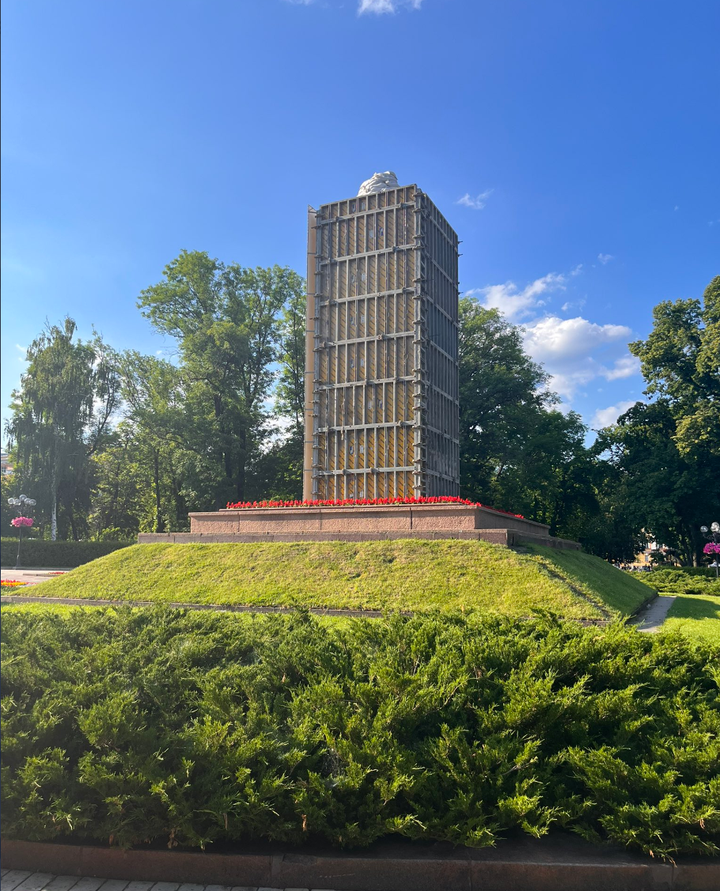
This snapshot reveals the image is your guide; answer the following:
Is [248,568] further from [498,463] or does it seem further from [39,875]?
[498,463]

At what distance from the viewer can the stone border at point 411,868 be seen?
3.38 meters

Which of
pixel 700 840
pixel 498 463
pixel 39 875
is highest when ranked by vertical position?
pixel 498 463

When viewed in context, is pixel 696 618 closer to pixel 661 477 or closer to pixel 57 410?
pixel 661 477

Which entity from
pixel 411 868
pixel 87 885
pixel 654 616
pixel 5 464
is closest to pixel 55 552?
pixel 5 464

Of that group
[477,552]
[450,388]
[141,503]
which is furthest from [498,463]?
[477,552]

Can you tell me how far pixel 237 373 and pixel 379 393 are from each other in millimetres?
16217

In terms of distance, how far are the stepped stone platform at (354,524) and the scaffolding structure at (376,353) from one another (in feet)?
15.2

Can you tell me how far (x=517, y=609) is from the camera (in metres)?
10.3

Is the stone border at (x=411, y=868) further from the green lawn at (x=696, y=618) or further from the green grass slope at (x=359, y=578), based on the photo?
the green grass slope at (x=359, y=578)

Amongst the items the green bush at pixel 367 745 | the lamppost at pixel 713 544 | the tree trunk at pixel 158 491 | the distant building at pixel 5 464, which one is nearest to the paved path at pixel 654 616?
the green bush at pixel 367 745

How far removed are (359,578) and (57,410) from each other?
89.8 feet

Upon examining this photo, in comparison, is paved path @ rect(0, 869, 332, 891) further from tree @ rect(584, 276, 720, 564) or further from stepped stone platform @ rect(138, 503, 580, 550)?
tree @ rect(584, 276, 720, 564)

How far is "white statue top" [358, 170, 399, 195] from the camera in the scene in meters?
22.2

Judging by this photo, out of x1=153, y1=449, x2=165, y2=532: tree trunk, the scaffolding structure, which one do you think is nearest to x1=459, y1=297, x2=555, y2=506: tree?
the scaffolding structure
